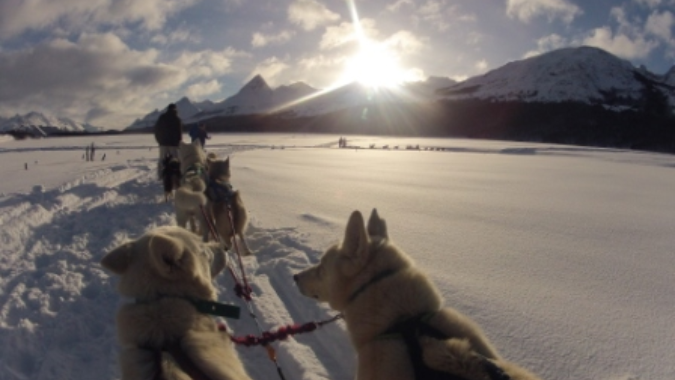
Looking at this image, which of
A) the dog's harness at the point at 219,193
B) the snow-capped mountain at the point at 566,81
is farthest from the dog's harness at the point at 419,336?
the snow-capped mountain at the point at 566,81

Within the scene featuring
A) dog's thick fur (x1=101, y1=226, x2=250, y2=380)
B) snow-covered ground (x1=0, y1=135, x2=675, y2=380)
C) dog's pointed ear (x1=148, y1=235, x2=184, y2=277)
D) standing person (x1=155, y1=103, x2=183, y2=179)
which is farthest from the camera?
standing person (x1=155, y1=103, x2=183, y2=179)

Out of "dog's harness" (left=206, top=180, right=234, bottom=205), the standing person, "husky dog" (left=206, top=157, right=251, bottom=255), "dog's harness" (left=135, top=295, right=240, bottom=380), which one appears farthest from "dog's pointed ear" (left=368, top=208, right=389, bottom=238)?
the standing person

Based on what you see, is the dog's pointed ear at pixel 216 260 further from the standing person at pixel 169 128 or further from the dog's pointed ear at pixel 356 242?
the standing person at pixel 169 128

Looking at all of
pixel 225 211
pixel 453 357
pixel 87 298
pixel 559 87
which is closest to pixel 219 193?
pixel 225 211

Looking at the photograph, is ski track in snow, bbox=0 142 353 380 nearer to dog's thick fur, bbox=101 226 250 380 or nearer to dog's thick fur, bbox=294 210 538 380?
dog's thick fur, bbox=294 210 538 380

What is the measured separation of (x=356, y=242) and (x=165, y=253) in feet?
3.65

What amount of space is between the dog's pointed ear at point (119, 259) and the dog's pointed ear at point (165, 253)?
182mm

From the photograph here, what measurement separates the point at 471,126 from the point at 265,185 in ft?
277

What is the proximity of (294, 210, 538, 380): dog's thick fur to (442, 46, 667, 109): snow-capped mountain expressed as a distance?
110 meters

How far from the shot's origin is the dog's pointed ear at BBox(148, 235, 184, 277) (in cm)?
242

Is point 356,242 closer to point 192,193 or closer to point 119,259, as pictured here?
point 119,259

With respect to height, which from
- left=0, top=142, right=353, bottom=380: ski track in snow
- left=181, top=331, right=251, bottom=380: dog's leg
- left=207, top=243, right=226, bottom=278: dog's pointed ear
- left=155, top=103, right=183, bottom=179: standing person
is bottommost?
left=0, top=142, right=353, bottom=380: ski track in snow

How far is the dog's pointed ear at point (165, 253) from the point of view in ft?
7.94

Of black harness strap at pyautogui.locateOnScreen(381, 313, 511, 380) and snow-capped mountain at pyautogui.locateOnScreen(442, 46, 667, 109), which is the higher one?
snow-capped mountain at pyautogui.locateOnScreen(442, 46, 667, 109)
